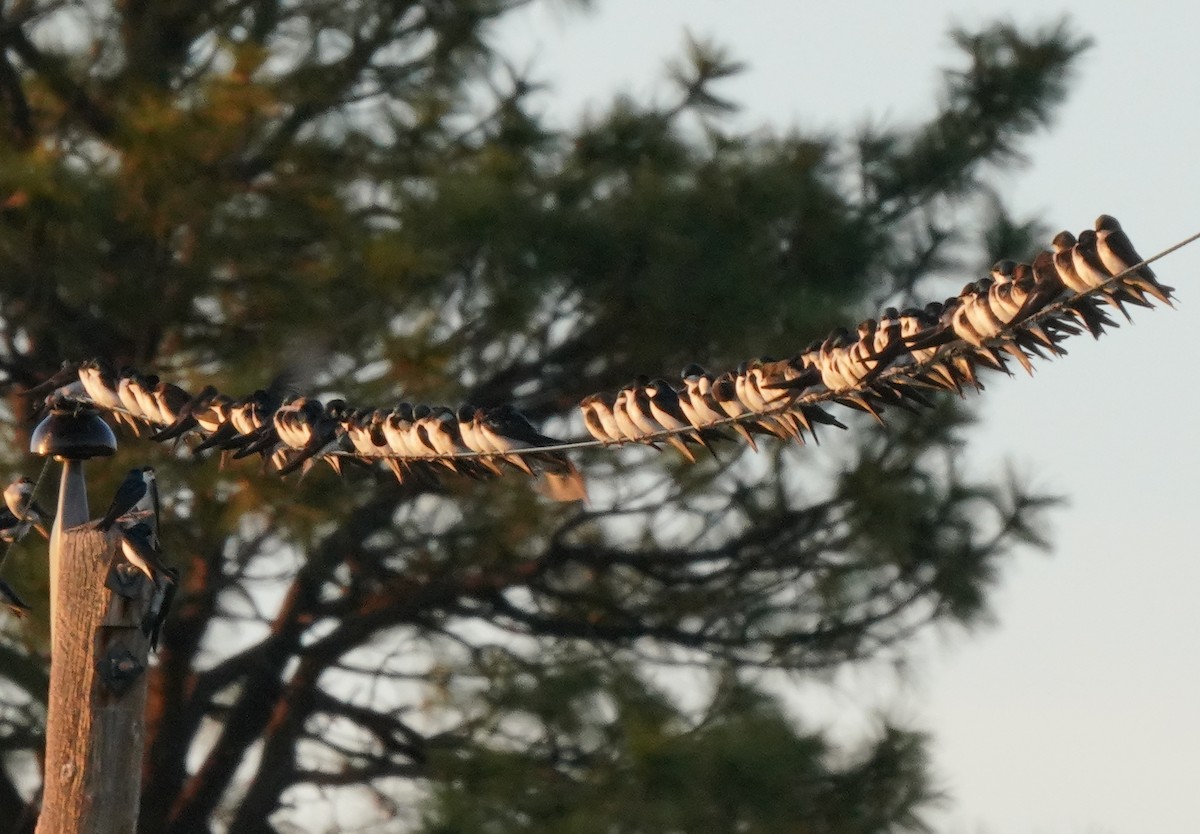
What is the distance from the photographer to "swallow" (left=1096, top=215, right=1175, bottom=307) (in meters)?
2.36

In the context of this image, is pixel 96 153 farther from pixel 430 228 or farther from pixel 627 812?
pixel 627 812

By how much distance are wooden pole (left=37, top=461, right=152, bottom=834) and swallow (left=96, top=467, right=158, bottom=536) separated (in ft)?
0.14

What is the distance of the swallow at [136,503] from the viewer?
3.85 metres

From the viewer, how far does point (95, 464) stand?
6434 mm

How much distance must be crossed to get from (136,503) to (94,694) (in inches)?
14.1

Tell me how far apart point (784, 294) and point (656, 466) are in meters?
0.77

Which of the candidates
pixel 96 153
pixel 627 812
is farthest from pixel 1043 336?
pixel 96 153

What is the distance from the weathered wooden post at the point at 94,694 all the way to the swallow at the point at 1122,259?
6.83ft

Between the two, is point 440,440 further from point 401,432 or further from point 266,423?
point 266,423

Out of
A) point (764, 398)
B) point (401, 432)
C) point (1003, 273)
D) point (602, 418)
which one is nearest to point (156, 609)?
point (401, 432)

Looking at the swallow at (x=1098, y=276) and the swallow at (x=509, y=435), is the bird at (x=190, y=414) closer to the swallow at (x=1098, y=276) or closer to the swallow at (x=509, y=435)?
the swallow at (x=509, y=435)

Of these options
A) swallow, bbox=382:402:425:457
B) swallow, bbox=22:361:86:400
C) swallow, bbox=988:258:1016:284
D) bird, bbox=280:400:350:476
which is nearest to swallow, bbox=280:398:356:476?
bird, bbox=280:400:350:476

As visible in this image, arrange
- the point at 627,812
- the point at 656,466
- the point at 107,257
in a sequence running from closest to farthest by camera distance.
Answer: the point at 627,812 → the point at 107,257 → the point at 656,466

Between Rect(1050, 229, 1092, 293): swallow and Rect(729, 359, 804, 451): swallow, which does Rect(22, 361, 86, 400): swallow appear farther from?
Rect(1050, 229, 1092, 293): swallow
